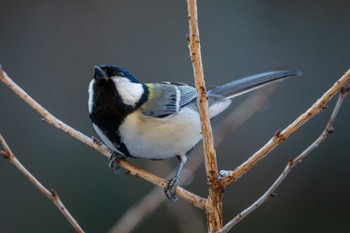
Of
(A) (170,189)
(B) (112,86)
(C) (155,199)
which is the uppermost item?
(B) (112,86)

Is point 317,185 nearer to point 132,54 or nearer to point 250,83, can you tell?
point 250,83

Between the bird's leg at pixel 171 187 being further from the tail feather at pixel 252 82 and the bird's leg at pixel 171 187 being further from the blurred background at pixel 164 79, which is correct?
the blurred background at pixel 164 79

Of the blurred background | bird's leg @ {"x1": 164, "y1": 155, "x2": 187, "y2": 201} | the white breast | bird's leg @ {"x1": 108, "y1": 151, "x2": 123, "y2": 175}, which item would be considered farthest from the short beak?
the blurred background

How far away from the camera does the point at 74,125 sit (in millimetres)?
4207

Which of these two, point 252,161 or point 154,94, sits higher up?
point 154,94

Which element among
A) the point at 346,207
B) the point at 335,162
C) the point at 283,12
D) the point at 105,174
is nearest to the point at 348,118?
the point at 335,162

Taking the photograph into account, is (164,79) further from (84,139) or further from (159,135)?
→ (84,139)

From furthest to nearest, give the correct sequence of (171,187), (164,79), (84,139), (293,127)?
(164,79)
(171,187)
(84,139)
(293,127)

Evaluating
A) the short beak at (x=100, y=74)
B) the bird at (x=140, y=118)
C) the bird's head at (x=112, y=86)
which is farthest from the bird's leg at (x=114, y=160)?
the short beak at (x=100, y=74)

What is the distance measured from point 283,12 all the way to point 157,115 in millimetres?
2487

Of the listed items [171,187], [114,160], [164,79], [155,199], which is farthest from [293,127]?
[164,79]

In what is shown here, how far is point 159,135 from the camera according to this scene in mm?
2641

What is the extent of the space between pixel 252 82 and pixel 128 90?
74 cm

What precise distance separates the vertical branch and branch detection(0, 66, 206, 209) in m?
Answer: 0.07
